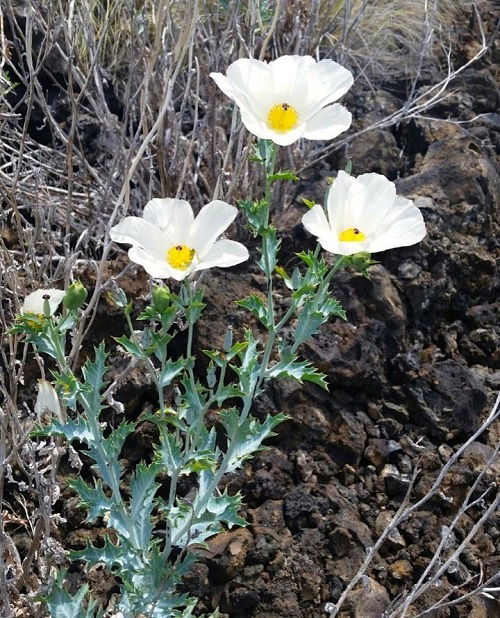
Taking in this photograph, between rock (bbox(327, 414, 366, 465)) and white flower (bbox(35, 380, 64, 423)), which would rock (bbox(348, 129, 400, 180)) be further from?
white flower (bbox(35, 380, 64, 423))

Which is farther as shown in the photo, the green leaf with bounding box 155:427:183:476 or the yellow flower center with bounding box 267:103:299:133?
the green leaf with bounding box 155:427:183:476

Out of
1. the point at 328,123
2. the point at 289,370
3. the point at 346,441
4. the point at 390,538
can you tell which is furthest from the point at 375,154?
the point at 289,370

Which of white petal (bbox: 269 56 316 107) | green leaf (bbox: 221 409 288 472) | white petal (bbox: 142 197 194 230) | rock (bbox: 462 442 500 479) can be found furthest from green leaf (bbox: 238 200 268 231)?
rock (bbox: 462 442 500 479)

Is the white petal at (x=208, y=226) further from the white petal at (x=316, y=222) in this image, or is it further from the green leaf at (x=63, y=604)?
the green leaf at (x=63, y=604)

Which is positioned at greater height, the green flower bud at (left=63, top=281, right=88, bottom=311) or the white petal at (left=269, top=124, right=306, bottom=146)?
the white petal at (left=269, top=124, right=306, bottom=146)

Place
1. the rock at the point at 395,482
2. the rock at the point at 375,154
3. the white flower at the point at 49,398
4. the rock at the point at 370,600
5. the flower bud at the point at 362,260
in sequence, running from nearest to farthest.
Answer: the flower bud at the point at 362,260
the white flower at the point at 49,398
the rock at the point at 370,600
the rock at the point at 395,482
the rock at the point at 375,154

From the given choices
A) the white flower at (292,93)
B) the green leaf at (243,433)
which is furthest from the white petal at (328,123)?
the green leaf at (243,433)

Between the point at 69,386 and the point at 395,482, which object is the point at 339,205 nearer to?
the point at 69,386
